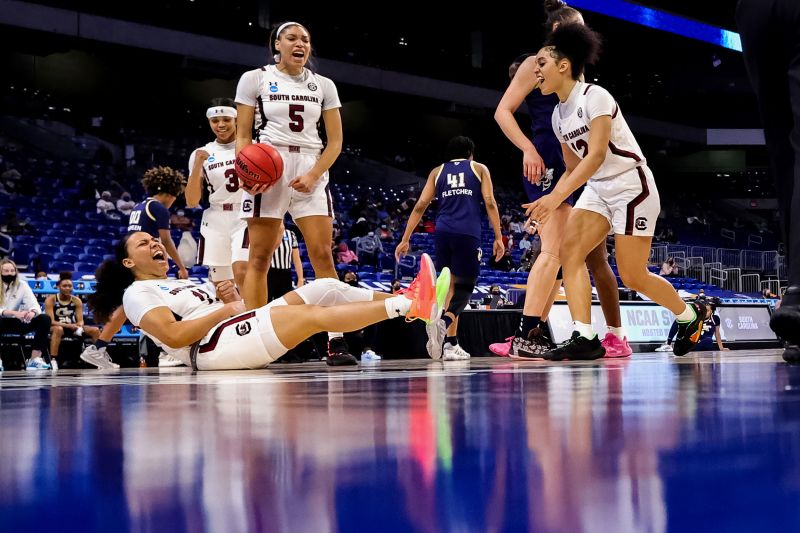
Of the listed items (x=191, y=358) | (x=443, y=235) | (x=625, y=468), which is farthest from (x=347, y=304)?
(x=443, y=235)

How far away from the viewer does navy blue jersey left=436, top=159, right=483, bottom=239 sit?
5996mm

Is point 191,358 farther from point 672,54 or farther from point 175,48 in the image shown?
point 672,54

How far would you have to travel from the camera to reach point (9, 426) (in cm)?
115

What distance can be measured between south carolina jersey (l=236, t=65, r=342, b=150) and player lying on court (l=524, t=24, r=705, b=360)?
1128 mm

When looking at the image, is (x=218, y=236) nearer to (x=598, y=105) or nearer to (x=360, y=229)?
(x=598, y=105)

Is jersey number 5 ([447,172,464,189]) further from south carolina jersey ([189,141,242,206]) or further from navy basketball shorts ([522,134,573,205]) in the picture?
south carolina jersey ([189,141,242,206])

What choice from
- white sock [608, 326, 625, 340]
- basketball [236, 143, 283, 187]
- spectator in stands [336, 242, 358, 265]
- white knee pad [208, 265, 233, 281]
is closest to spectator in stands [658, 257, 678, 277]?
spectator in stands [336, 242, 358, 265]

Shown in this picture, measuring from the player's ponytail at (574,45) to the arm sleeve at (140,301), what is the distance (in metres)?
2.08

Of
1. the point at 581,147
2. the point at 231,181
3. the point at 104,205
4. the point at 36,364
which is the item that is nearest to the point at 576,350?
the point at 581,147

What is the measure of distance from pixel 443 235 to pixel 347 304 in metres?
3.12

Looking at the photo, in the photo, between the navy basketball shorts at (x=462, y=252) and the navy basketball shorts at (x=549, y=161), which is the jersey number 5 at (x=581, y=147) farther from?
the navy basketball shorts at (x=462, y=252)

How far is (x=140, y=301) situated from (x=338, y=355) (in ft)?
3.07

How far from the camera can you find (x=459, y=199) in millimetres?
6012

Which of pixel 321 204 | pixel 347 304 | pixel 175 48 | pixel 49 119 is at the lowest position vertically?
pixel 347 304
